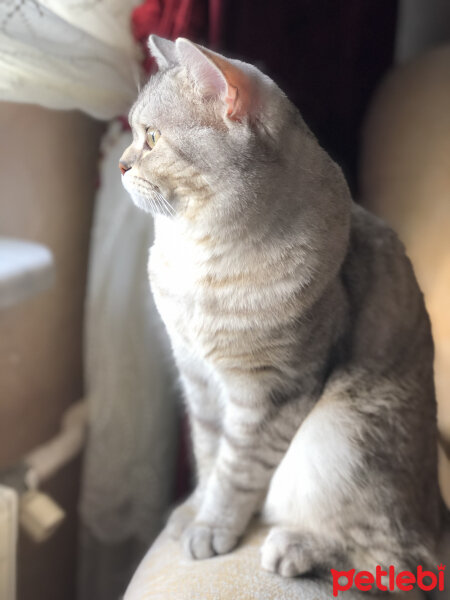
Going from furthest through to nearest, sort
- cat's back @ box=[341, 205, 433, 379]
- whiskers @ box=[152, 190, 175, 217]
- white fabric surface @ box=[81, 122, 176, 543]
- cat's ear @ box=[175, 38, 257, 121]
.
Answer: white fabric surface @ box=[81, 122, 176, 543] < cat's back @ box=[341, 205, 433, 379] < whiskers @ box=[152, 190, 175, 217] < cat's ear @ box=[175, 38, 257, 121]

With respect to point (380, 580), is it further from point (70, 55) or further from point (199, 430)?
point (70, 55)

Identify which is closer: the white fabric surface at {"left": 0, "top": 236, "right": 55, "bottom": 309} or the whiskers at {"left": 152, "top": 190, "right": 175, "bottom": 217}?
the whiskers at {"left": 152, "top": 190, "right": 175, "bottom": 217}

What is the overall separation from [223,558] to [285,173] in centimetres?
57

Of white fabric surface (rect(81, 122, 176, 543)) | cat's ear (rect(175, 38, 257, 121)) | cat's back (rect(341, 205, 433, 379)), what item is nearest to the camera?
cat's ear (rect(175, 38, 257, 121))

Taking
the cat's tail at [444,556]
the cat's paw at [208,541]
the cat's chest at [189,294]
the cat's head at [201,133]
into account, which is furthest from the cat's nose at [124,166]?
the cat's tail at [444,556]

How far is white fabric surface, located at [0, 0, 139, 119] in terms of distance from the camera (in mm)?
836

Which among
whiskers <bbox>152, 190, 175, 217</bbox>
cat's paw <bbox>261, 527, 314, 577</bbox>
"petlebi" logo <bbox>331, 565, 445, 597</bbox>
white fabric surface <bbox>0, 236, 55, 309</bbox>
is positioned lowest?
"petlebi" logo <bbox>331, 565, 445, 597</bbox>

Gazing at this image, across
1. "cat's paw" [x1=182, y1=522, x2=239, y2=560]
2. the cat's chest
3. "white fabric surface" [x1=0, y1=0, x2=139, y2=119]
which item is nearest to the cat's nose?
the cat's chest

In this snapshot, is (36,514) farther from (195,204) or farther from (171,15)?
(171,15)

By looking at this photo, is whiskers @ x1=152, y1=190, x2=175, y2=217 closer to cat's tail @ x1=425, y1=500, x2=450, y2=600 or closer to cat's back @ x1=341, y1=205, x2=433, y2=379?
cat's back @ x1=341, y1=205, x2=433, y2=379

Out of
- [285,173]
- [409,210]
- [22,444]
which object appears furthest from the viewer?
[22,444]

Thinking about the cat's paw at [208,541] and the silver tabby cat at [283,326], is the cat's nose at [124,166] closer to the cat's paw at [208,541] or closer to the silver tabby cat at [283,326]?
the silver tabby cat at [283,326]

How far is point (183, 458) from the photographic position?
1304 mm

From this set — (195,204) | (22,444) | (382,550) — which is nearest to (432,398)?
(382,550)
